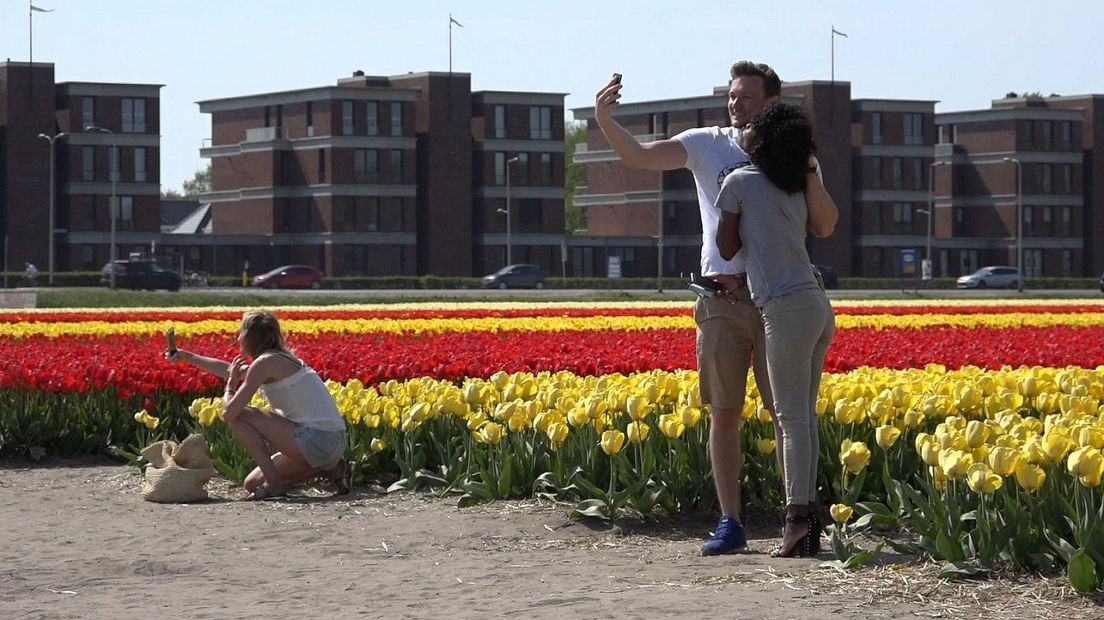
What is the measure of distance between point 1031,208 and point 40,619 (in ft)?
327

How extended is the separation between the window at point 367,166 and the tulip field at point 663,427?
71.9 m

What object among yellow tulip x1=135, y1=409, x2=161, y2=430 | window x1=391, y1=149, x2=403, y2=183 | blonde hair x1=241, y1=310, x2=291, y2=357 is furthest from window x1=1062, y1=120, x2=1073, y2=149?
blonde hair x1=241, y1=310, x2=291, y2=357

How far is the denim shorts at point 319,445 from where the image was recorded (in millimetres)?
10727

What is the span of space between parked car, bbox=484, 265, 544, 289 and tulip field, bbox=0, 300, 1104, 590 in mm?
60880

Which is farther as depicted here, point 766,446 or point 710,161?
point 766,446

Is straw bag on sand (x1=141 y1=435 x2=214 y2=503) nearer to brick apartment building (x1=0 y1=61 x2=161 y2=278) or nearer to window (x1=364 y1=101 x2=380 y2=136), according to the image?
brick apartment building (x1=0 y1=61 x2=161 y2=278)

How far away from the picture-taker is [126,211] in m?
86.9

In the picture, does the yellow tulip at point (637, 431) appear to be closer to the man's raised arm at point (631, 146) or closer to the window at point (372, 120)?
the man's raised arm at point (631, 146)

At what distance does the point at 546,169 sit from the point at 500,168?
2436 millimetres

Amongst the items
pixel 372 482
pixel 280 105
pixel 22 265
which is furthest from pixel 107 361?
pixel 280 105

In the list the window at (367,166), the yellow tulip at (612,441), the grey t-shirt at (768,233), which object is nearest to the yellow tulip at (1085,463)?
the grey t-shirt at (768,233)

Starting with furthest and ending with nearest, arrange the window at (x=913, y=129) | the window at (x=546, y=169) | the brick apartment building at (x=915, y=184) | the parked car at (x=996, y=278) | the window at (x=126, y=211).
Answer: the window at (x=913, y=129), the brick apartment building at (x=915, y=184), the window at (x=546, y=169), the window at (x=126, y=211), the parked car at (x=996, y=278)

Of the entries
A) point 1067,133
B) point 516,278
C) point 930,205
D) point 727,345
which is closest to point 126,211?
point 516,278

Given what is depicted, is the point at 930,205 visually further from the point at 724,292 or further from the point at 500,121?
the point at 724,292
